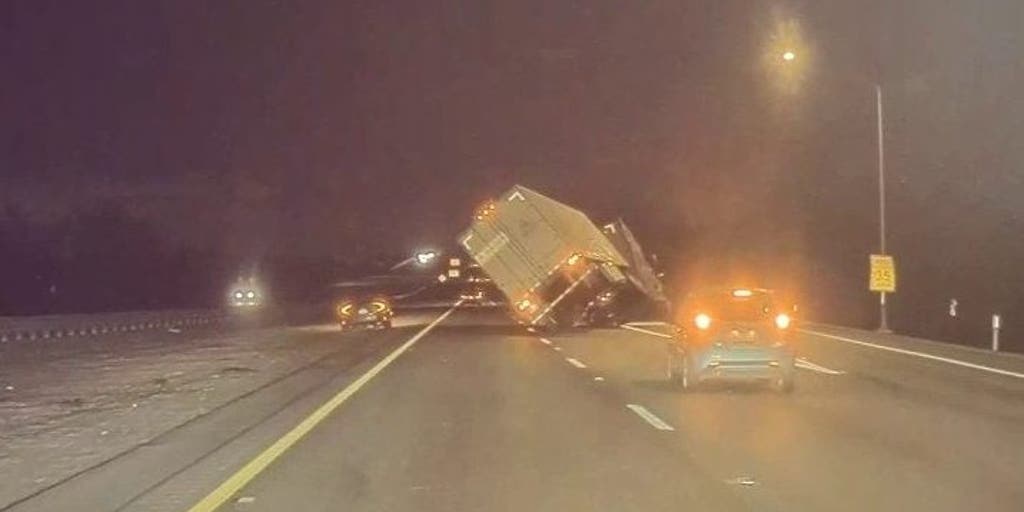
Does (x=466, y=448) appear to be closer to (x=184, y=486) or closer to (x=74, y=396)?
(x=184, y=486)

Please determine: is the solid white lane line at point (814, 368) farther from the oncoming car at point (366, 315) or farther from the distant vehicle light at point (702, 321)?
the oncoming car at point (366, 315)

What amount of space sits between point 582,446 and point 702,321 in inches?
332

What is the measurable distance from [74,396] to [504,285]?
2757cm

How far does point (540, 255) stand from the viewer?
5103 cm

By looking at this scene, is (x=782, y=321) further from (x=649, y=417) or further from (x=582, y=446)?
(x=582, y=446)

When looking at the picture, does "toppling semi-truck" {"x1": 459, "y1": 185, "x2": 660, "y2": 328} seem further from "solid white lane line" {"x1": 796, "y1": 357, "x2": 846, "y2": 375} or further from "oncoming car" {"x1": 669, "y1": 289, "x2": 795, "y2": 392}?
"oncoming car" {"x1": 669, "y1": 289, "x2": 795, "y2": 392}

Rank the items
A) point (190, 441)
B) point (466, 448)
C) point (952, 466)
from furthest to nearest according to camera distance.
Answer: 1. point (190, 441)
2. point (466, 448)
3. point (952, 466)

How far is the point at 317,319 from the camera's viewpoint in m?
78.0

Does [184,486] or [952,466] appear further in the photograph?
[952,466]

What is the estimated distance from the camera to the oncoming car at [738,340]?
25000 millimetres

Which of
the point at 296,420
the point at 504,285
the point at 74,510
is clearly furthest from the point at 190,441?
the point at 504,285

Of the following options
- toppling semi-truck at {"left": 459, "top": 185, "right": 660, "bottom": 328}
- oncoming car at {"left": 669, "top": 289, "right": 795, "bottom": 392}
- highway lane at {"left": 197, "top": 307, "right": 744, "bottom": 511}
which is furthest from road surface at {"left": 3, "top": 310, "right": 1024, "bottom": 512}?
toppling semi-truck at {"left": 459, "top": 185, "right": 660, "bottom": 328}

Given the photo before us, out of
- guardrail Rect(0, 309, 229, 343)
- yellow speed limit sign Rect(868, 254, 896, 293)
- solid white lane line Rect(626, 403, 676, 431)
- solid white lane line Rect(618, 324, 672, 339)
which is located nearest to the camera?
solid white lane line Rect(626, 403, 676, 431)

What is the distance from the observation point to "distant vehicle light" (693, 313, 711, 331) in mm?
25156
